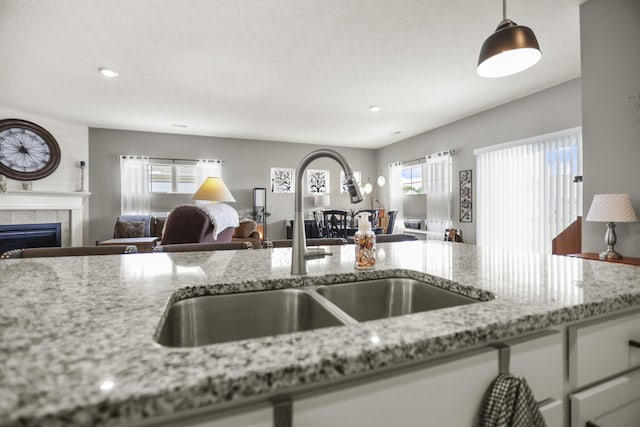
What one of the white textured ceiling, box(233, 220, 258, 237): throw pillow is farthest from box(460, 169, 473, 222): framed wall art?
box(233, 220, 258, 237): throw pillow

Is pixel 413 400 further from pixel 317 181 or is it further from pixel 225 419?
pixel 317 181

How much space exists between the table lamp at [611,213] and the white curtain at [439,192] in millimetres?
3257

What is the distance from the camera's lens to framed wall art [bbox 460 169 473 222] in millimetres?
5148

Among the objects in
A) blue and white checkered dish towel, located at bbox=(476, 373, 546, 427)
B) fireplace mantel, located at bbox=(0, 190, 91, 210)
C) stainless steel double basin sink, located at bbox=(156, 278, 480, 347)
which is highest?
fireplace mantel, located at bbox=(0, 190, 91, 210)

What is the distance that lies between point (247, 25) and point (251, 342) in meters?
2.84

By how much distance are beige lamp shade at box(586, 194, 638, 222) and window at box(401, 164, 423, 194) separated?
13.7 ft

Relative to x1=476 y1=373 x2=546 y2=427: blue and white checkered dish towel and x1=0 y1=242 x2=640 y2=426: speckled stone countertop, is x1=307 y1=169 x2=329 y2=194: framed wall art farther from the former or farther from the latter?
x1=476 y1=373 x2=546 y2=427: blue and white checkered dish towel

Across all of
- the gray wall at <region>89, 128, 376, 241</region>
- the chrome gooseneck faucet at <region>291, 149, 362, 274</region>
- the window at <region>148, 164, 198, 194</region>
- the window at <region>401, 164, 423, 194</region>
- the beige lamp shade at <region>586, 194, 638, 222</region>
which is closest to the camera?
the chrome gooseneck faucet at <region>291, 149, 362, 274</region>

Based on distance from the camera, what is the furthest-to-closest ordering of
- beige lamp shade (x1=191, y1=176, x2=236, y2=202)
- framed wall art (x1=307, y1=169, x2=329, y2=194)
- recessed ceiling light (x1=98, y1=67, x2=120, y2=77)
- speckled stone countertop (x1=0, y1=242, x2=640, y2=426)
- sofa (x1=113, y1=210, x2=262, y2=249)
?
framed wall art (x1=307, y1=169, x2=329, y2=194), sofa (x1=113, y1=210, x2=262, y2=249), beige lamp shade (x1=191, y1=176, x2=236, y2=202), recessed ceiling light (x1=98, y1=67, x2=120, y2=77), speckled stone countertop (x1=0, y1=242, x2=640, y2=426)

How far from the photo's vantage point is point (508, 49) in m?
1.39

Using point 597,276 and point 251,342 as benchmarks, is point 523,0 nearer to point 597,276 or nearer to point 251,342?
point 597,276

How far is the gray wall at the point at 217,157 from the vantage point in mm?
5789

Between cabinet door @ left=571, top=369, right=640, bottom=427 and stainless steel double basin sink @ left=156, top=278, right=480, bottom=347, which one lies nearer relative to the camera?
cabinet door @ left=571, top=369, right=640, bottom=427

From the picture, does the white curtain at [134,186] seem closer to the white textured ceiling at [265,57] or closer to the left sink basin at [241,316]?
the white textured ceiling at [265,57]
